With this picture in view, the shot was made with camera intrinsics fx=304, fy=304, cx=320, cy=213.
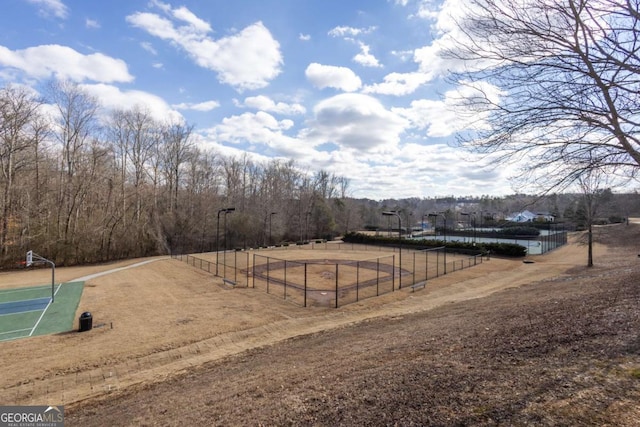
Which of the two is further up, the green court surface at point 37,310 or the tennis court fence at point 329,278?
the tennis court fence at point 329,278

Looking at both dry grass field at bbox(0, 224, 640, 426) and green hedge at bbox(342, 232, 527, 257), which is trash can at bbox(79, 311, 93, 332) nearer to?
dry grass field at bbox(0, 224, 640, 426)

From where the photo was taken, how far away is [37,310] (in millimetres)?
15953

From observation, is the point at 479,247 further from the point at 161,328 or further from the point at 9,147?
the point at 9,147

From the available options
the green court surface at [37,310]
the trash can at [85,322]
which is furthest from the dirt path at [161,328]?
the green court surface at [37,310]

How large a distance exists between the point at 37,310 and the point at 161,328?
884 cm

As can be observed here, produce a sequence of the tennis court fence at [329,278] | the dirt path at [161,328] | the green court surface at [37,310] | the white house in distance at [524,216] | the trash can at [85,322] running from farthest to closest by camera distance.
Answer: the tennis court fence at [329,278], the green court surface at [37,310], the trash can at [85,322], the dirt path at [161,328], the white house in distance at [524,216]

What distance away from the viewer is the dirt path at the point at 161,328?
8711mm

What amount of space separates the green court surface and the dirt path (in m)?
0.91

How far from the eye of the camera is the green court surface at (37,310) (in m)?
12.9

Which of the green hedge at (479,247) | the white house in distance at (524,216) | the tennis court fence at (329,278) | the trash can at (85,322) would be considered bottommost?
the tennis court fence at (329,278)

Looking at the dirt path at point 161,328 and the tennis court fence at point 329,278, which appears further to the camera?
the tennis court fence at point 329,278
